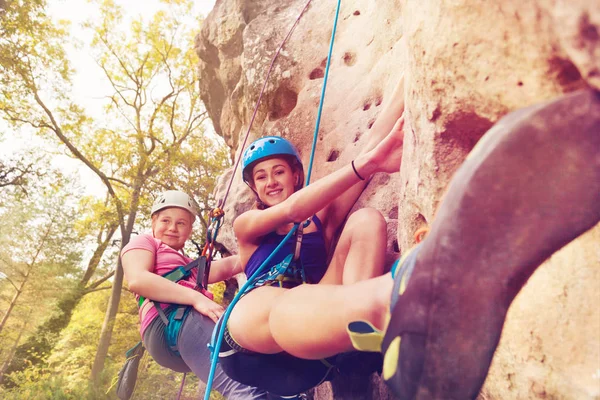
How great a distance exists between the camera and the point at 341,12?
4340mm

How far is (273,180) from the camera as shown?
2.24 m

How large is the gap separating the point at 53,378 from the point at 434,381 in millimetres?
13115

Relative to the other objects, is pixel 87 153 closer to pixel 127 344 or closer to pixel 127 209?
pixel 127 209

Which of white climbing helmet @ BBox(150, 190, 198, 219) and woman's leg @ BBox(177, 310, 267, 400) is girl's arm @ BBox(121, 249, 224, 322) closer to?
woman's leg @ BBox(177, 310, 267, 400)

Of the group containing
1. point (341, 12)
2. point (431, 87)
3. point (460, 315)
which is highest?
point (341, 12)

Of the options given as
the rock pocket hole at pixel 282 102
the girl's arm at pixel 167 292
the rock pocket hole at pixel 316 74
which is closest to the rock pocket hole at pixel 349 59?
the rock pocket hole at pixel 316 74

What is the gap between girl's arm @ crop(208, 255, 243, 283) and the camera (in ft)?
10.7

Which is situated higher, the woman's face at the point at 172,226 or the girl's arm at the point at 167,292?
the woman's face at the point at 172,226

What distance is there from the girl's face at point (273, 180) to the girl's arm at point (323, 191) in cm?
36

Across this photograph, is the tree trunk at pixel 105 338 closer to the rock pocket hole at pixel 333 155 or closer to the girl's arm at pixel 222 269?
the girl's arm at pixel 222 269

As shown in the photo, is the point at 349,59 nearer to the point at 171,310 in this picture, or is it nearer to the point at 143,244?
the point at 143,244

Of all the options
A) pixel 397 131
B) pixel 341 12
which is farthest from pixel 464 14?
pixel 341 12

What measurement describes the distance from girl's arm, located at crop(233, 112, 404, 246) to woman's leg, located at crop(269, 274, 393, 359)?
0.50 meters

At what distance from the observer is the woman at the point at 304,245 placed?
1.53 metres
